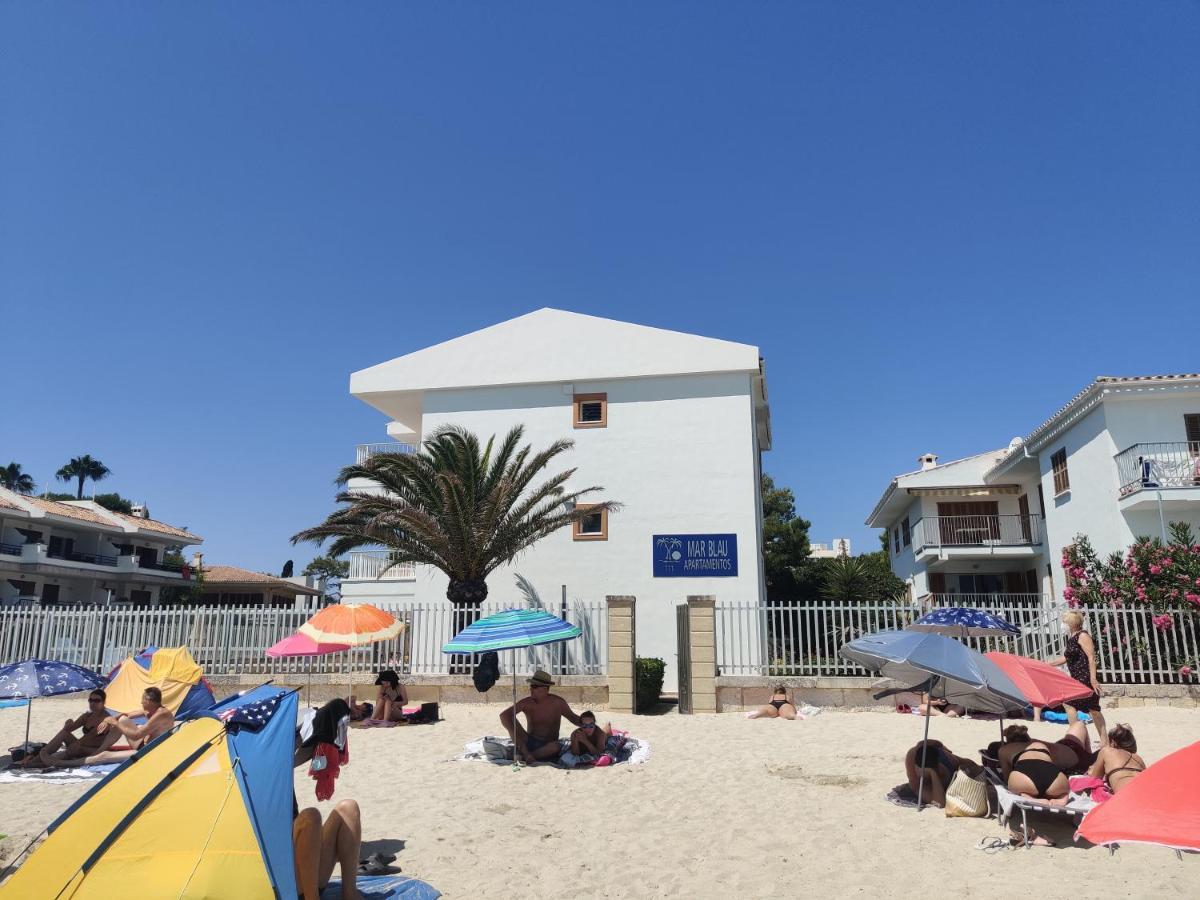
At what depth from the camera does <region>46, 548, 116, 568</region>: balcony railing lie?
119 ft

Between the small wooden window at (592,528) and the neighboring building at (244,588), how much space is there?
1145 inches

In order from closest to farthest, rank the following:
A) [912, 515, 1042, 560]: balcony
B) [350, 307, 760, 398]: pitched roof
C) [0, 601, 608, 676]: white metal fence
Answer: [0, 601, 608, 676]: white metal fence
[350, 307, 760, 398]: pitched roof
[912, 515, 1042, 560]: balcony

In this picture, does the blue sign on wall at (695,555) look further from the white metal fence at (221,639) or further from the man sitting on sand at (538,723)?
the man sitting on sand at (538,723)

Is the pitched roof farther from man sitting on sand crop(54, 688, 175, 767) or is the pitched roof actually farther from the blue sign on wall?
man sitting on sand crop(54, 688, 175, 767)

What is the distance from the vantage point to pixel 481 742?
9.59 metres

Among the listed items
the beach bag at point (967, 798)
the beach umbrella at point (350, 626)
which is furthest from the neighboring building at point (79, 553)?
the beach bag at point (967, 798)

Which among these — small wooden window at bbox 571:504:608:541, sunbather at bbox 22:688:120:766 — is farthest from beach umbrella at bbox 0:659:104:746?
small wooden window at bbox 571:504:608:541

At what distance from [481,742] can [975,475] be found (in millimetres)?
22847

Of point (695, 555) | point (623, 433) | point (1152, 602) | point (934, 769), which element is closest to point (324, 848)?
point (934, 769)

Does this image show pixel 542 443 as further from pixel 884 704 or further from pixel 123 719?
pixel 123 719

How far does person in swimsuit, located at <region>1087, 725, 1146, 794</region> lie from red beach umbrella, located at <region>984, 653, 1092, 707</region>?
389mm

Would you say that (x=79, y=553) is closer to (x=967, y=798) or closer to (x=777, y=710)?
(x=777, y=710)

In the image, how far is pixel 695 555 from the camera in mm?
19172

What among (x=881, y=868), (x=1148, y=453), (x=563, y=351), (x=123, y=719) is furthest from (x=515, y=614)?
(x=1148, y=453)
